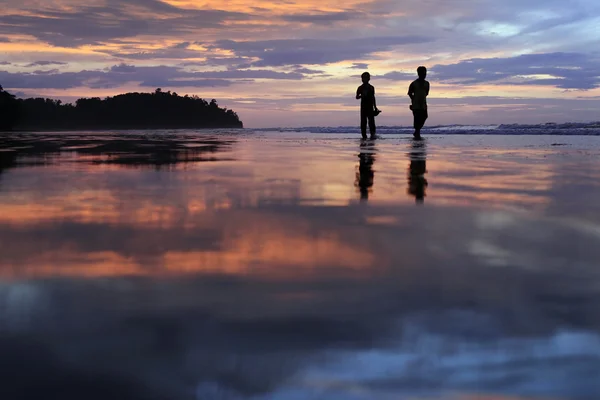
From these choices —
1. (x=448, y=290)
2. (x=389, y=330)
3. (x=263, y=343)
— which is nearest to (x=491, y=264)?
(x=448, y=290)

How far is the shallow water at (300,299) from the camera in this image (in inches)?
63.1

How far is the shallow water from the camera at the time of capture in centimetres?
160

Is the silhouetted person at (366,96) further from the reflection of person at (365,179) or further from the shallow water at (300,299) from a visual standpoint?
the shallow water at (300,299)

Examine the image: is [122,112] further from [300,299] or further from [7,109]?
[300,299]

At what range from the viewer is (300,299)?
2264mm

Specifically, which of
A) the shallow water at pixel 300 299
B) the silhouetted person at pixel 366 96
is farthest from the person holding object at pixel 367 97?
the shallow water at pixel 300 299

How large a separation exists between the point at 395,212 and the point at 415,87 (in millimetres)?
13850

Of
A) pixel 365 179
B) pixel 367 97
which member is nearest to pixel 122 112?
pixel 367 97

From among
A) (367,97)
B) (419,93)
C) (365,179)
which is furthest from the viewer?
(367,97)

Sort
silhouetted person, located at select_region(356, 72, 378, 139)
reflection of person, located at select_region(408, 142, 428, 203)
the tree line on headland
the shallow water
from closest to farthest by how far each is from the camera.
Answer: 1. the shallow water
2. reflection of person, located at select_region(408, 142, 428, 203)
3. silhouetted person, located at select_region(356, 72, 378, 139)
4. the tree line on headland

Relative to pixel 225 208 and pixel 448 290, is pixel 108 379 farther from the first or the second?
pixel 225 208

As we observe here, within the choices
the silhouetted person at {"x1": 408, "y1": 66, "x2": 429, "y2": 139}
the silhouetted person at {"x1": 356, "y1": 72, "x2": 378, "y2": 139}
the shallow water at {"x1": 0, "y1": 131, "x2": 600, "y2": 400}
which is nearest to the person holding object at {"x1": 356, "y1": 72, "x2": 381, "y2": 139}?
the silhouetted person at {"x1": 356, "y1": 72, "x2": 378, "y2": 139}

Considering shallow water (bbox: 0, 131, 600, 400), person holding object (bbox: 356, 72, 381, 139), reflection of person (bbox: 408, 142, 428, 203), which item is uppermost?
person holding object (bbox: 356, 72, 381, 139)

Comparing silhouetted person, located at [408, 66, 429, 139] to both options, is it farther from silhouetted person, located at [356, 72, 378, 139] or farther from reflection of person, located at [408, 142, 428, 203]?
reflection of person, located at [408, 142, 428, 203]
